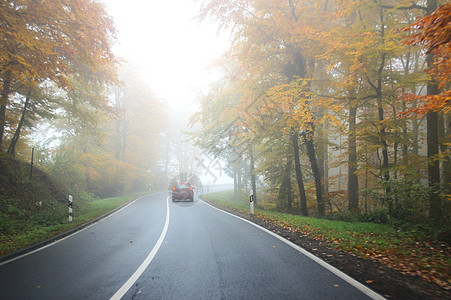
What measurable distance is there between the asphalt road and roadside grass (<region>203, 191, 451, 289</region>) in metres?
1.27

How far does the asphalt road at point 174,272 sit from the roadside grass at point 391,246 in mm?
1275

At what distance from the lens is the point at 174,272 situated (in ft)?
12.9

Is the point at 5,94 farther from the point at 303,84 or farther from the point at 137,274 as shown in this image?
the point at 303,84

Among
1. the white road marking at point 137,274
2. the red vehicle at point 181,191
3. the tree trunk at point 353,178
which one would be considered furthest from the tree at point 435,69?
the red vehicle at point 181,191

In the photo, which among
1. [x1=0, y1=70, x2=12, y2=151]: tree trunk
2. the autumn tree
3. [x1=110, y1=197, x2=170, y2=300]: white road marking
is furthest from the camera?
[x1=0, y1=70, x2=12, y2=151]: tree trunk

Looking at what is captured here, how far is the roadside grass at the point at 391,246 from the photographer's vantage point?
154 inches

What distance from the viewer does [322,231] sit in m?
6.73

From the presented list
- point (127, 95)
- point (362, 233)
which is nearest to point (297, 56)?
point (362, 233)

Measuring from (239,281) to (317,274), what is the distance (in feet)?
4.15

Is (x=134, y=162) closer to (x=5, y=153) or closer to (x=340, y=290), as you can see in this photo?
(x=5, y=153)

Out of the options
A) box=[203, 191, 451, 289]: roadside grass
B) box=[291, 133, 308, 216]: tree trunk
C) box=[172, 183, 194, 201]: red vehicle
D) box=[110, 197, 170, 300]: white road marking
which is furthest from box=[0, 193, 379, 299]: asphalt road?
box=[172, 183, 194, 201]: red vehicle

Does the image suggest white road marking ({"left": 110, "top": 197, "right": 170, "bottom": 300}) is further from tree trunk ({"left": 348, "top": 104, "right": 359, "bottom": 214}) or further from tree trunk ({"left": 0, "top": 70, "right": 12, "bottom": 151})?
tree trunk ({"left": 348, "top": 104, "right": 359, "bottom": 214})

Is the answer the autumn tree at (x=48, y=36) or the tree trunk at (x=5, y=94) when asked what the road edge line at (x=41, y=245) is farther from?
the tree trunk at (x=5, y=94)

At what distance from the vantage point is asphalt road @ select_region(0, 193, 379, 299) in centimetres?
314
